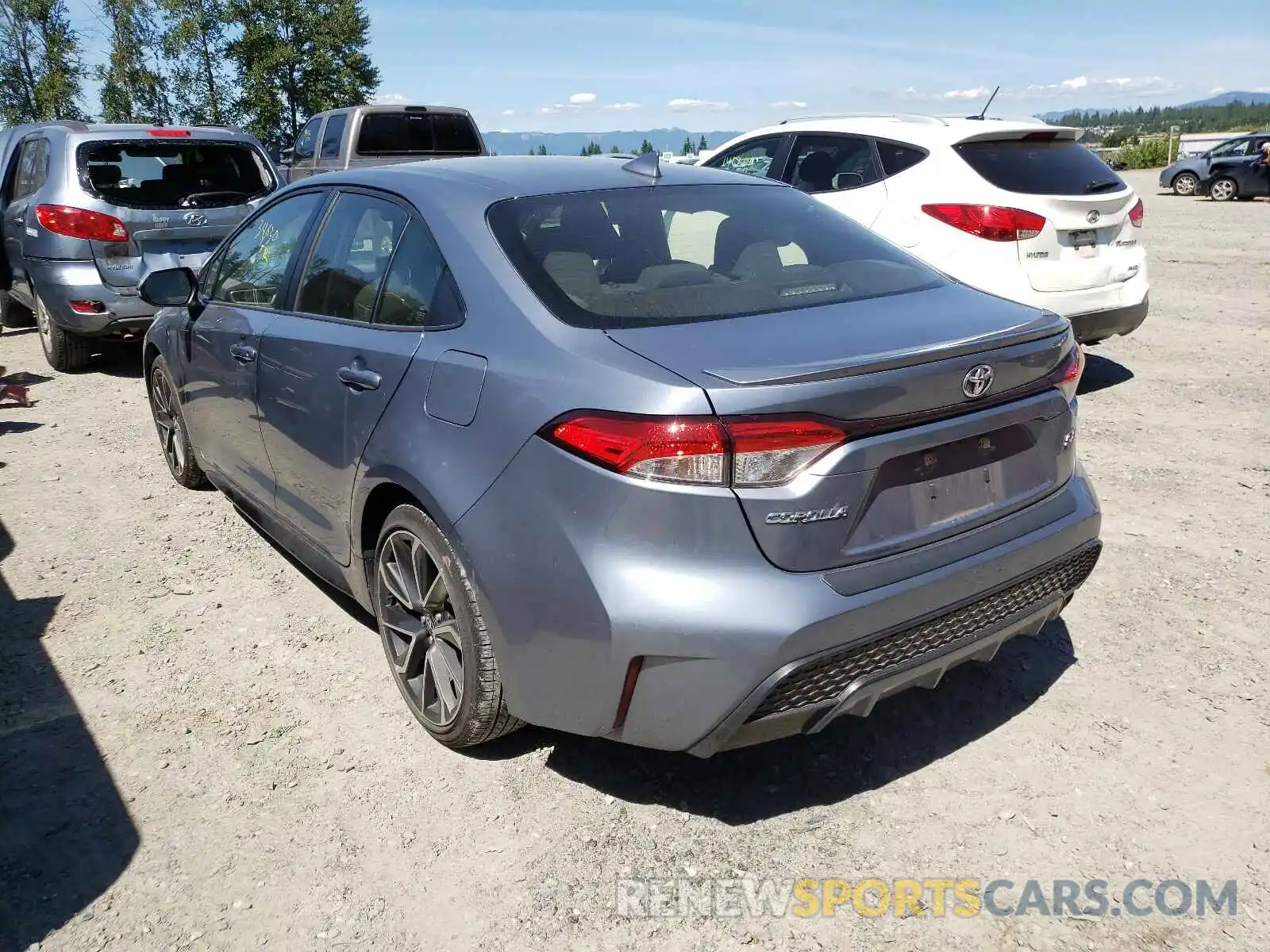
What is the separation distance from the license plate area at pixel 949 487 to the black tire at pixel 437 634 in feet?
3.36

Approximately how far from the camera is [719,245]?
3141 mm

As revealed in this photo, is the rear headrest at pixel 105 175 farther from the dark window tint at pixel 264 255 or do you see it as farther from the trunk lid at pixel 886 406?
the trunk lid at pixel 886 406

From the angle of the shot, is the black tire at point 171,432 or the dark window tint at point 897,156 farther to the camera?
the dark window tint at point 897,156

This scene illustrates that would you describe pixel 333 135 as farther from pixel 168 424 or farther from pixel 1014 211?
pixel 1014 211

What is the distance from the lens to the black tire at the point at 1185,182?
25891 mm

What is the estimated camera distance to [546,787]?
2.89 metres

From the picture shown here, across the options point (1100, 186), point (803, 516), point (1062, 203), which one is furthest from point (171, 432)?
point (1100, 186)

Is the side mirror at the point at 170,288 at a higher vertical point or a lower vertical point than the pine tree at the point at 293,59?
lower

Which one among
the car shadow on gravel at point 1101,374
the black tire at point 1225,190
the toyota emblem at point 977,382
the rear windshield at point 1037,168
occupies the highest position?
the rear windshield at point 1037,168

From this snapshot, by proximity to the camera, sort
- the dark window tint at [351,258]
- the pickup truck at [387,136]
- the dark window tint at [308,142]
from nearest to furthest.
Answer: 1. the dark window tint at [351,258]
2. the pickup truck at [387,136]
3. the dark window tint at [308,142]

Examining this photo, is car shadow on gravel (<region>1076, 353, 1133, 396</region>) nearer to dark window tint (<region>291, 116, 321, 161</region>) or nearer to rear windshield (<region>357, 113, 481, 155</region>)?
rear windshield (<region>357, 113, 481, 155</region>)

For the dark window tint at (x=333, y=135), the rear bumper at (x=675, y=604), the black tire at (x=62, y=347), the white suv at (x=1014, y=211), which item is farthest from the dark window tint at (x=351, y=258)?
the dark window tint at (x=333, y=135)

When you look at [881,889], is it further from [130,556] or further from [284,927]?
[130,556]

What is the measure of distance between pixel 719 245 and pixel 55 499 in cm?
407
